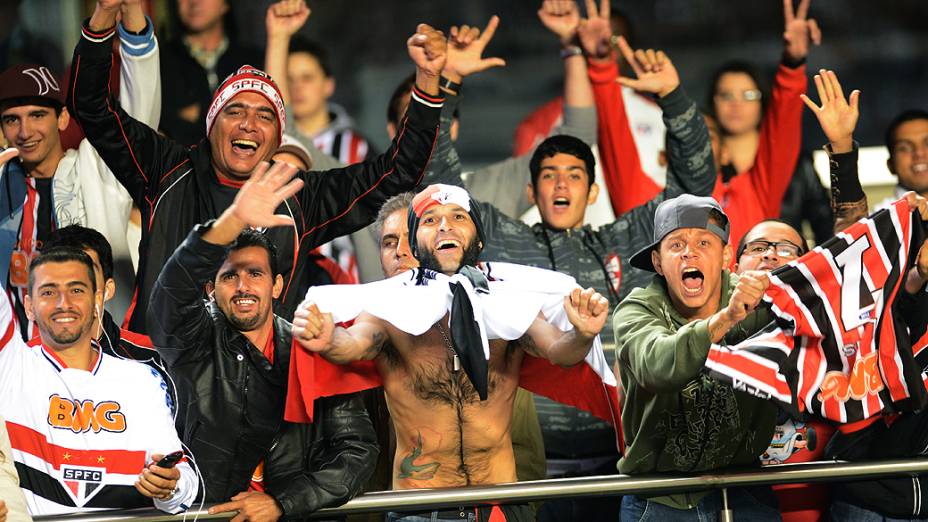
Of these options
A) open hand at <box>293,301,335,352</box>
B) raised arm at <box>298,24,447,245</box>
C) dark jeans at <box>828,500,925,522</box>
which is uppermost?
raised arm at <box>298,24,447,245</box>

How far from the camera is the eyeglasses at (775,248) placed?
473 centimetres

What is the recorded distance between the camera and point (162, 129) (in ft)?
20.2

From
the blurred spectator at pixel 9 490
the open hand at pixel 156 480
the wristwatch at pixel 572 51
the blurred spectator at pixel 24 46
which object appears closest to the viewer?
the blurred spectator at pixel 9 490

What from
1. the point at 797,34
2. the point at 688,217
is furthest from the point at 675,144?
the point at 688,217

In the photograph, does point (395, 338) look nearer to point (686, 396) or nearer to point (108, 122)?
point (686, 396)

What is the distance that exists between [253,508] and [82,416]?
2.05 ft

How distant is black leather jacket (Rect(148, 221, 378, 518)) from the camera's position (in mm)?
4027

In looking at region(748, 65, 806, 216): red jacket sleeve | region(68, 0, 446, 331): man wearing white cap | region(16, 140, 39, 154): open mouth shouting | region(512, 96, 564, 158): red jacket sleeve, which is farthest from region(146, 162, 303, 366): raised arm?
region(512, 96, 564, 158): red jacket sleeve

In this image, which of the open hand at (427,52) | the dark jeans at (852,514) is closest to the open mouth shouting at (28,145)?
the open hand at (427,52)

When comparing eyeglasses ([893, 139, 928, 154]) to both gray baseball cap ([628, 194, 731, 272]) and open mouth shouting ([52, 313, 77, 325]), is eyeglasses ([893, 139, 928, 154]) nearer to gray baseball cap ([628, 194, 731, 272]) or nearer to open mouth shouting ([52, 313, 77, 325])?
gray baseball cap ([628, 194, 731, 272])

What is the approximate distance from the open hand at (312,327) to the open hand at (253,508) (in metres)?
0.45

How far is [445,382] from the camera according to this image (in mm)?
4168

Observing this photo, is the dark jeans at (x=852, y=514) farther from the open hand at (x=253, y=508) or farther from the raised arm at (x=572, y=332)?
the open hand at (x=253, y=508)

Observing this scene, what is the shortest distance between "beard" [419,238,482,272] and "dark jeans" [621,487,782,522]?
906mm
